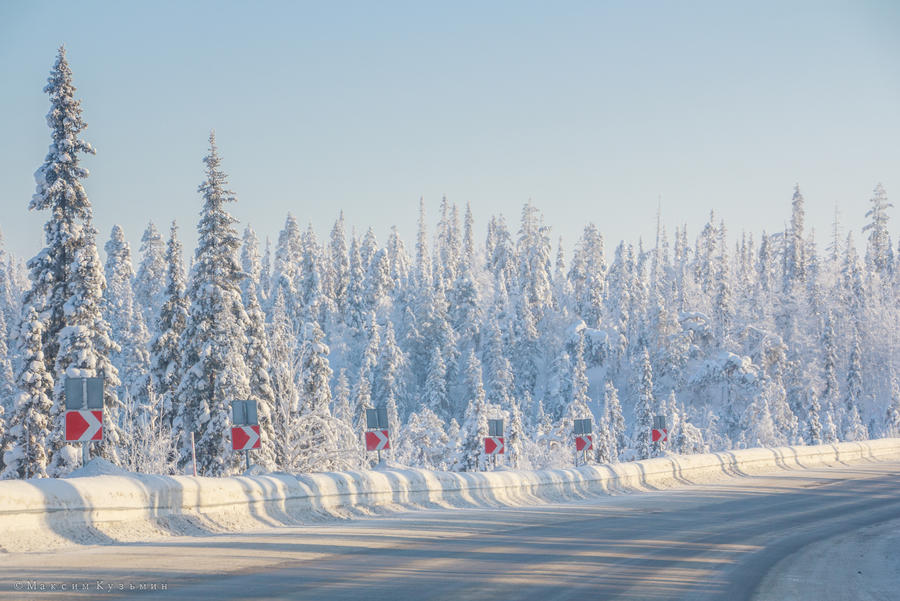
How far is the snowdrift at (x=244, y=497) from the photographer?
11.3m

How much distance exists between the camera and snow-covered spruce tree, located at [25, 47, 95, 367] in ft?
104

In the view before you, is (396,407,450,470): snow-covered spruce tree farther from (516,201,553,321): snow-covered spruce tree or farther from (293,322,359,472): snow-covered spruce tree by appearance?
(516,201,553,321): snow-covered spruce tree

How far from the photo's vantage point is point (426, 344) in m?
114

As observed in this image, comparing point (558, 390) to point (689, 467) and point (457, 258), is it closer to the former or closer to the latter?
point (457, 258)

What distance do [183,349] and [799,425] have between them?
77.6 m

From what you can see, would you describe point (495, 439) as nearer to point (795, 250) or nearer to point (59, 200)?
point (59, 200)

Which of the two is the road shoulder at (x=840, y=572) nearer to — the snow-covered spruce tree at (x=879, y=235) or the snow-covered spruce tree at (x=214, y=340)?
the snow-covered spruce tree at (x=214, y=340)

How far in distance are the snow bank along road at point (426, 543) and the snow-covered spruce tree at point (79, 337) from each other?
1740 cm

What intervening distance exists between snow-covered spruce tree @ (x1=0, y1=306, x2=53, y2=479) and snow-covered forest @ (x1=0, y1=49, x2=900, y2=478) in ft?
0.26

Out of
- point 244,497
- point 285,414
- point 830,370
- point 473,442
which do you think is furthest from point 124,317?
point 244,497

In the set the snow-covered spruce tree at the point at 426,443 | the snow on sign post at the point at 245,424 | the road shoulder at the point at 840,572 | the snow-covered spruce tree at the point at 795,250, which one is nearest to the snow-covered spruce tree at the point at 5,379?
the snow-covered spruce tree at the point at 426,443

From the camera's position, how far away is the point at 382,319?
416ft

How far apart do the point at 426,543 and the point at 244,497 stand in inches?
139

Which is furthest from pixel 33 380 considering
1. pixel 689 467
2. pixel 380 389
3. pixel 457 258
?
pixel 457 258
